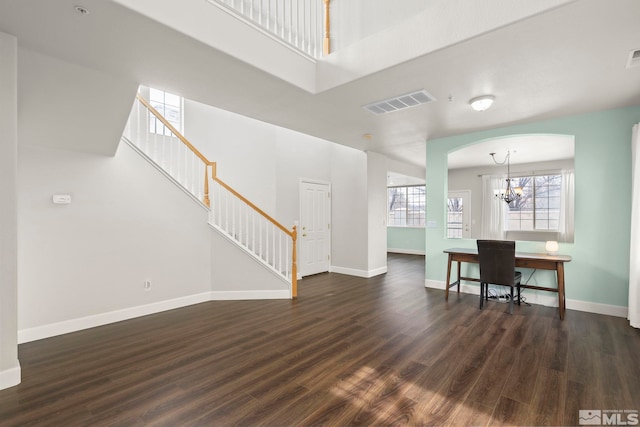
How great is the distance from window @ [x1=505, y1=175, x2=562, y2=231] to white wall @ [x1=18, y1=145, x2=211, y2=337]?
8.42 m

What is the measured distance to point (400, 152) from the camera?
6660mm

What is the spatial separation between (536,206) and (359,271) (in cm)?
560

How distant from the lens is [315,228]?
21.5ft

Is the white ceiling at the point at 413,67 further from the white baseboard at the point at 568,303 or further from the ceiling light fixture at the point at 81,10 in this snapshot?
the white baseboard at the point at 568,303

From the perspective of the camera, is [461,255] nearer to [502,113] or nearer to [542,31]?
[502,113]

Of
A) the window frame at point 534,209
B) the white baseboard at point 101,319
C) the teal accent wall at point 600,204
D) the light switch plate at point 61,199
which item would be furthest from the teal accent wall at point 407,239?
the light switch plate at point 61,199

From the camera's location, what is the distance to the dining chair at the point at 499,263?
392cm

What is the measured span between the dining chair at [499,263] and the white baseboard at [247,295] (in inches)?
115

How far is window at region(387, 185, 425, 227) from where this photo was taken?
9898 millimetres

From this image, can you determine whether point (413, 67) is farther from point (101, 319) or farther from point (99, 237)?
point (101, 319)

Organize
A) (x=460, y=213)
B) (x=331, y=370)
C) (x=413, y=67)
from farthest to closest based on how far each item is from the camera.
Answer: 1. (x=460, y=213)
2. (x=413, y=67)
3. (x=331, y=370)

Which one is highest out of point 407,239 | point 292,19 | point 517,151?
point 292,19

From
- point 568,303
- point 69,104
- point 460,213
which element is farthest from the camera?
point 460,213

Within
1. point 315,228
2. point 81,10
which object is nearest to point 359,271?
point 315,228
